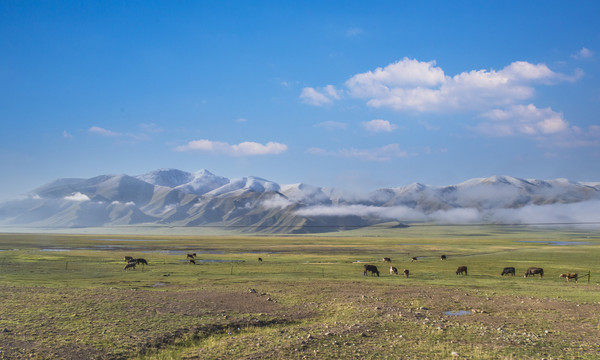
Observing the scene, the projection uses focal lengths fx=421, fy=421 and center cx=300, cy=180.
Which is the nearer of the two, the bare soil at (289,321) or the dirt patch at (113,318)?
the bare soil at (289,321)

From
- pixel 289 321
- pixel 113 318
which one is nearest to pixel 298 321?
pixel 289 321

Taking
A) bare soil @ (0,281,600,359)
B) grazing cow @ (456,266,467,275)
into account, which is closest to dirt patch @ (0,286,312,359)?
bare soil @ (0,281,600,359)

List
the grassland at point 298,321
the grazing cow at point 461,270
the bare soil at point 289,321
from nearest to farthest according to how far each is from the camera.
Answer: the grassland at point 298,321, the bare soil at point 289,321, the grazing cow at point 461,270

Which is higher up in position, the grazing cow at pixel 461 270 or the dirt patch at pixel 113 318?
the dirt patch at pixel 113 318

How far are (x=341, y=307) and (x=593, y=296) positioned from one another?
19339 mm

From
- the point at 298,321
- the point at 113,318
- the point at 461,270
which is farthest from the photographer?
the point at 461,270

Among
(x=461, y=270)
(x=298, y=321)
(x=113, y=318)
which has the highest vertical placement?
(x=113, y=318)

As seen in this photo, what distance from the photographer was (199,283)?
37844 mm

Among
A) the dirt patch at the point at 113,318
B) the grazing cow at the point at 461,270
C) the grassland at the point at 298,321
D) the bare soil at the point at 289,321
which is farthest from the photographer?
the grazing cow at the point at 461,270

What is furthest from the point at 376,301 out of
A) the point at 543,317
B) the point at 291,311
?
the point at 543,317

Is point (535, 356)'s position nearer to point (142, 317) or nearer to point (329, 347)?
point (329, 347)

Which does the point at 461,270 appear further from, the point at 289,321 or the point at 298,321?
the point at 289,321

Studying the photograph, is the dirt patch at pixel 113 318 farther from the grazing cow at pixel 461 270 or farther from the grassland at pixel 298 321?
the grazing cow at pixel 461 270

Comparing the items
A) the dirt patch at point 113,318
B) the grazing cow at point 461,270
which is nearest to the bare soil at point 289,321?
the dirt patch at point 113,318
